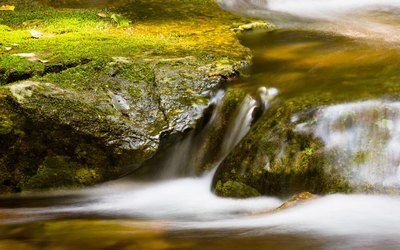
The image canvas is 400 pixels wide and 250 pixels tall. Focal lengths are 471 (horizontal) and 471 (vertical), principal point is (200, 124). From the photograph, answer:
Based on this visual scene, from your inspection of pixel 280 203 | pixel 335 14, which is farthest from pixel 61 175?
pixel 335 14

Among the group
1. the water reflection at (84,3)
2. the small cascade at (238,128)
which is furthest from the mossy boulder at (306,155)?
the water reflection at (84,3)

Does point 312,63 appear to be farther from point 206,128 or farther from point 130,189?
point 130,189

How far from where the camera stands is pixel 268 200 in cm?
450

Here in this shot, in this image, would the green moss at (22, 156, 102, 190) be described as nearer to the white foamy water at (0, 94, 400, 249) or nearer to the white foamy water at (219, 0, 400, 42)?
the white foamy water at (0, 94, 400, 249)

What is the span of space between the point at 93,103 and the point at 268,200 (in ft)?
7.02

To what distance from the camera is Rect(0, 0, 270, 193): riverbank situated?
5.03 meters

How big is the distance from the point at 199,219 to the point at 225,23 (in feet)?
19.0

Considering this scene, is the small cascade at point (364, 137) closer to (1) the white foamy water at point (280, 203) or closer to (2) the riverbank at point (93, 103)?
(1) the white foamy water at point (280, 203)

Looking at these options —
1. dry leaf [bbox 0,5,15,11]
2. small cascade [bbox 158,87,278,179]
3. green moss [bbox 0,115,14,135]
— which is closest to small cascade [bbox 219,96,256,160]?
small cascade [bbox 158,87,278,179]

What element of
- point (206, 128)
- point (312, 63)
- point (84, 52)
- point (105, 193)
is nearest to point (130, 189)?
point (105, 193)

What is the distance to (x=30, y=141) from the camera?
16.7 feet

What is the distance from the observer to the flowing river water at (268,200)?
334 cm

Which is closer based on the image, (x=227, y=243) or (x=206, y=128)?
(x=227, y=243)

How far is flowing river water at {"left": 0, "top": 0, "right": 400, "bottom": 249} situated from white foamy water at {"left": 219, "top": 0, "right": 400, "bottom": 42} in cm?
125
